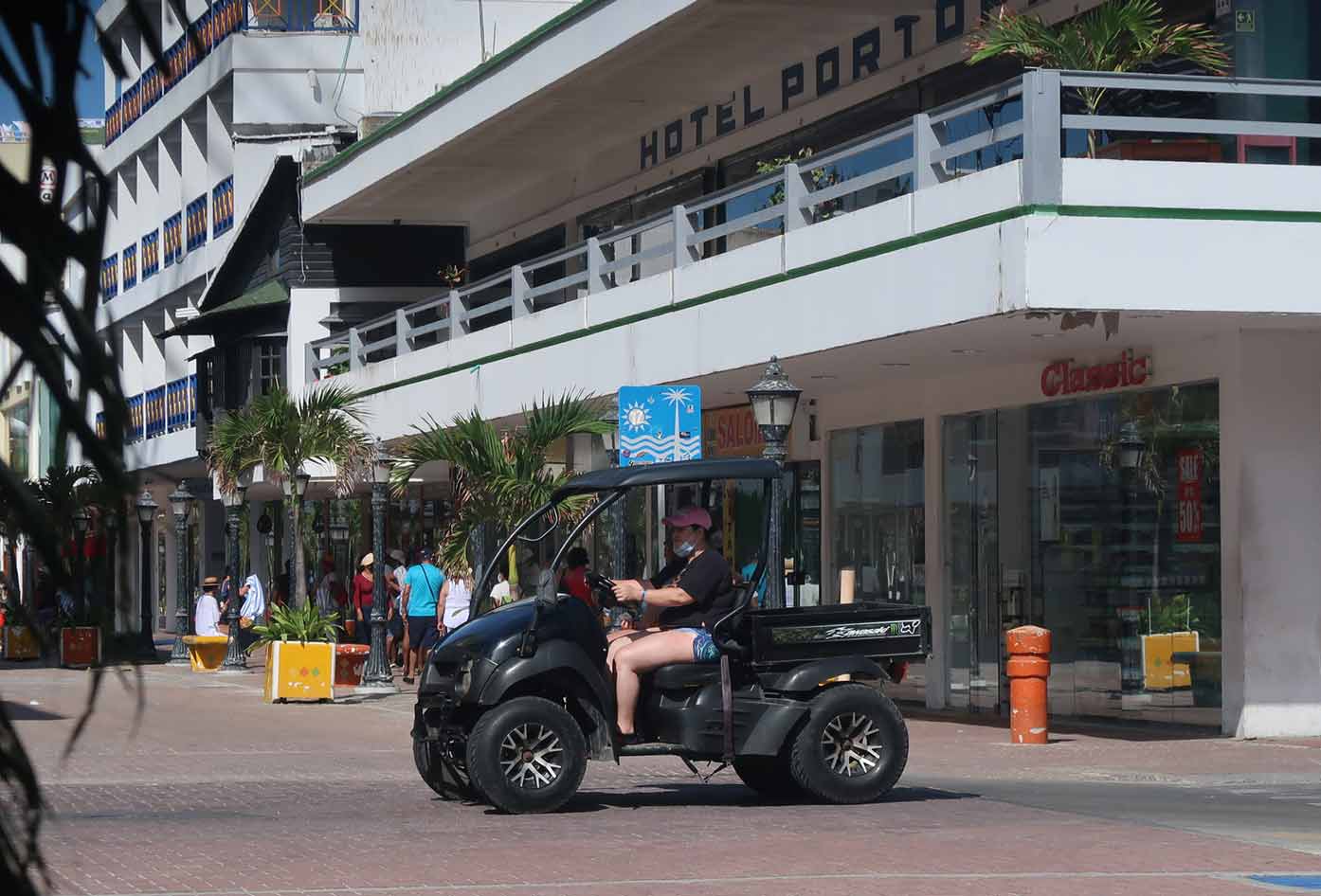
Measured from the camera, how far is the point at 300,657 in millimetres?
26062

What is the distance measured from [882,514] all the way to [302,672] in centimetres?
739

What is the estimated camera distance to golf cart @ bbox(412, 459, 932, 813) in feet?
41.5

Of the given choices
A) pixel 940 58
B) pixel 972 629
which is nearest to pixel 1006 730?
pixel 972 629

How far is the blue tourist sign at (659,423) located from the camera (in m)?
17.3

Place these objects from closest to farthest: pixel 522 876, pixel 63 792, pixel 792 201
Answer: pixel 522 876
pixel 63 792
pixel 792 201

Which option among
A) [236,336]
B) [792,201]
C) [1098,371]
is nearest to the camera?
[1098,371]

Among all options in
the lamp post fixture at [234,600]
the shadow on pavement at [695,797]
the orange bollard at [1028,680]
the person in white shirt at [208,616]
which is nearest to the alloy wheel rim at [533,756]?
the shadow on pavement at [695,797]

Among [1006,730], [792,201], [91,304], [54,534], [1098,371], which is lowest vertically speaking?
[1006,730]

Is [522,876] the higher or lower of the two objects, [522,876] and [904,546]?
the lower

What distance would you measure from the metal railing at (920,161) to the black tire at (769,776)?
17.9 ft

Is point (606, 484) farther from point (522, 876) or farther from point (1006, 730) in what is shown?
point (1006, 730)

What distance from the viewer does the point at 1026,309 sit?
16.6m

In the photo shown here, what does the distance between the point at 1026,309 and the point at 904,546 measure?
8.08m

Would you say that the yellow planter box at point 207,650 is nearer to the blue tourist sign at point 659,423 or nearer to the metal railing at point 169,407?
the metal railing at point 169,407
